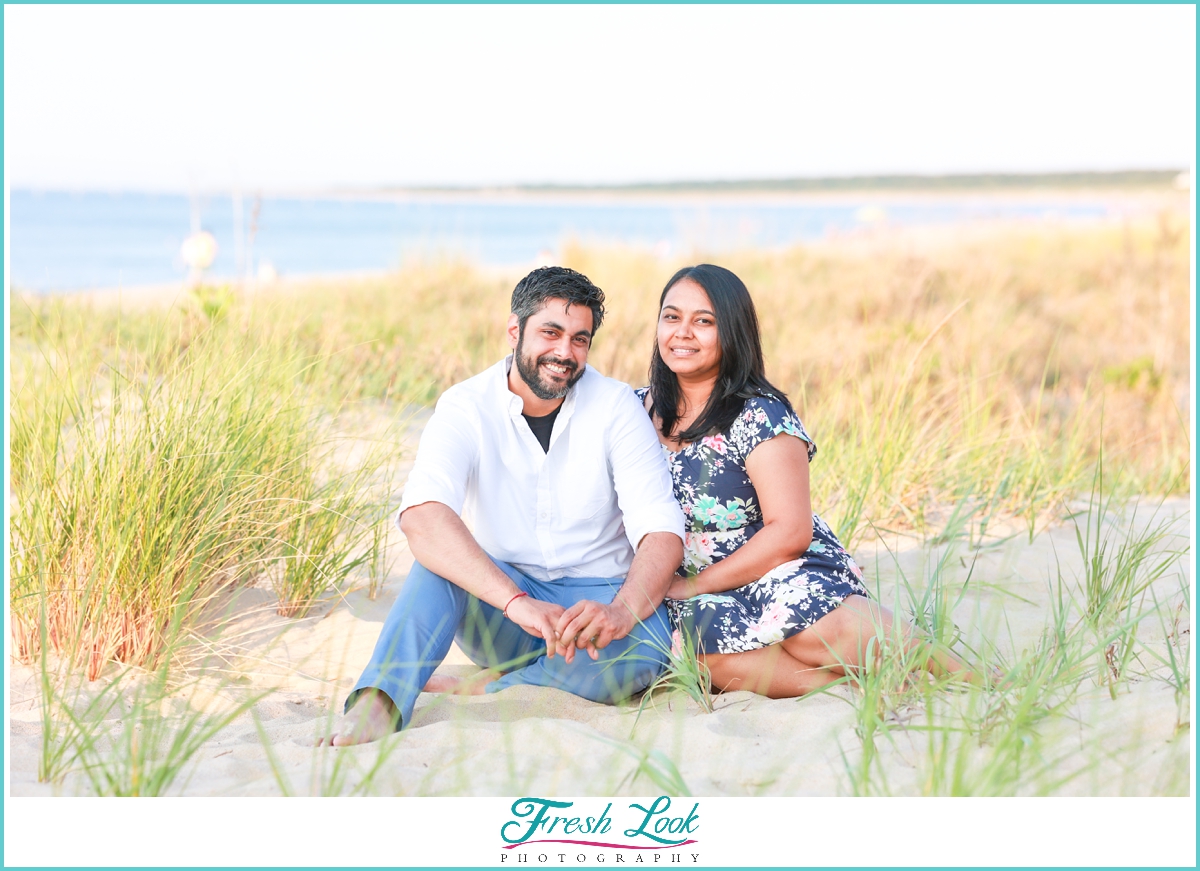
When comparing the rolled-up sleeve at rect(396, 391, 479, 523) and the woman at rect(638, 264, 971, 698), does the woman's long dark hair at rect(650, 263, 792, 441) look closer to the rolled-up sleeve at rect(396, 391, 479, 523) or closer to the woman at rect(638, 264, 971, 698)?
the woman at rect(638, 264, 971, 698)

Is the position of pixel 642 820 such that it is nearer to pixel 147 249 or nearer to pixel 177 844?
pixel 177 844

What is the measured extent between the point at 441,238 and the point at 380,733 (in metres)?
7.83

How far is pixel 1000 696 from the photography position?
218 cm

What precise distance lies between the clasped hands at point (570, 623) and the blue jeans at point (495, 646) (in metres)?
0.07

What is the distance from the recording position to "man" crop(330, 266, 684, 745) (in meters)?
2.57

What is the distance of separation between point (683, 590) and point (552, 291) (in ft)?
2.92

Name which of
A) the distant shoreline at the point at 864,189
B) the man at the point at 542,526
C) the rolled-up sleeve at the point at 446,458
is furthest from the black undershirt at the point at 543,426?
the distant shoreline at the point at 864,189

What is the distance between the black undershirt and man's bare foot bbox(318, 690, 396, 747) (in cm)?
83

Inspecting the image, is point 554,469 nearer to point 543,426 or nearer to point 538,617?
point 543,426

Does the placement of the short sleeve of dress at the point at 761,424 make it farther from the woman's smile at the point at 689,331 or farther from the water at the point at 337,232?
the water at the point at 337,232

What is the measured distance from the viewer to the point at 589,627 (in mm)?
2506

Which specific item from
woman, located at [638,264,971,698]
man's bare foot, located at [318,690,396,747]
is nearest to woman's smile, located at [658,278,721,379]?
woman, located at [638,264,971,698]

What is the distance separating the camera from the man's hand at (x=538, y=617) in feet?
8.25

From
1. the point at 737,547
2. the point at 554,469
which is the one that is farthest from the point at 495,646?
the point at 737,547
